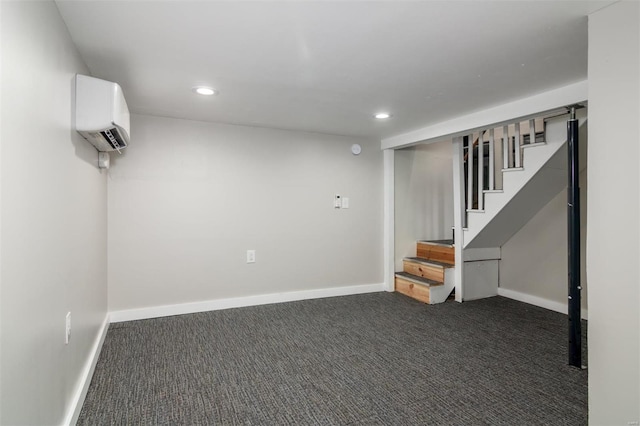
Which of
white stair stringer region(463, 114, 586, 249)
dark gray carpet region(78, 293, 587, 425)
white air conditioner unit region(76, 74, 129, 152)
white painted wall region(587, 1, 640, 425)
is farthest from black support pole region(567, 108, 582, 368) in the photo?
white air conditioner unit region(76, 74, 129, 152)

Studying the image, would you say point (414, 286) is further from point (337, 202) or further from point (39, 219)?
point (39, 219)

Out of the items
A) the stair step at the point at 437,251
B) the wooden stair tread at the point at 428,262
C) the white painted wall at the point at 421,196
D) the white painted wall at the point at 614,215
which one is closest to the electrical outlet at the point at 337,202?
the white painted wall at the point at 421,196

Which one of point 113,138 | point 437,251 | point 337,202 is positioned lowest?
point 437,251

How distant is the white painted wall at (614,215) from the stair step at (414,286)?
2.47 meters

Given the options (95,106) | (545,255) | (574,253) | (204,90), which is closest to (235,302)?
(204,90)

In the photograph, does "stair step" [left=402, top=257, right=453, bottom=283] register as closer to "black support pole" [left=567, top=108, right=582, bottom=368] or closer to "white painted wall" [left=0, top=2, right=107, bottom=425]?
"black support pole" [left=567, top=108, right=582, bottom=368]

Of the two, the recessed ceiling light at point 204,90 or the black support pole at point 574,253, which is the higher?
the recessed ceiling light at point 204,90

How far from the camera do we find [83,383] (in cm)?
205

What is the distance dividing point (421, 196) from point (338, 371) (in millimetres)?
3052

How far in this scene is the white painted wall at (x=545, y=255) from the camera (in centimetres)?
372

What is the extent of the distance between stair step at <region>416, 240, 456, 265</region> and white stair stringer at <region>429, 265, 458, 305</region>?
0.62 feet

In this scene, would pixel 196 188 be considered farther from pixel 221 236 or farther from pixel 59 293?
pixel 59 293

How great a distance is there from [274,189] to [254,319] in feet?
4.69

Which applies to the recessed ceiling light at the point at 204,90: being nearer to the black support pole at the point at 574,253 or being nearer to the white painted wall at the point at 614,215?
the white painted wall at the point at 614,215
